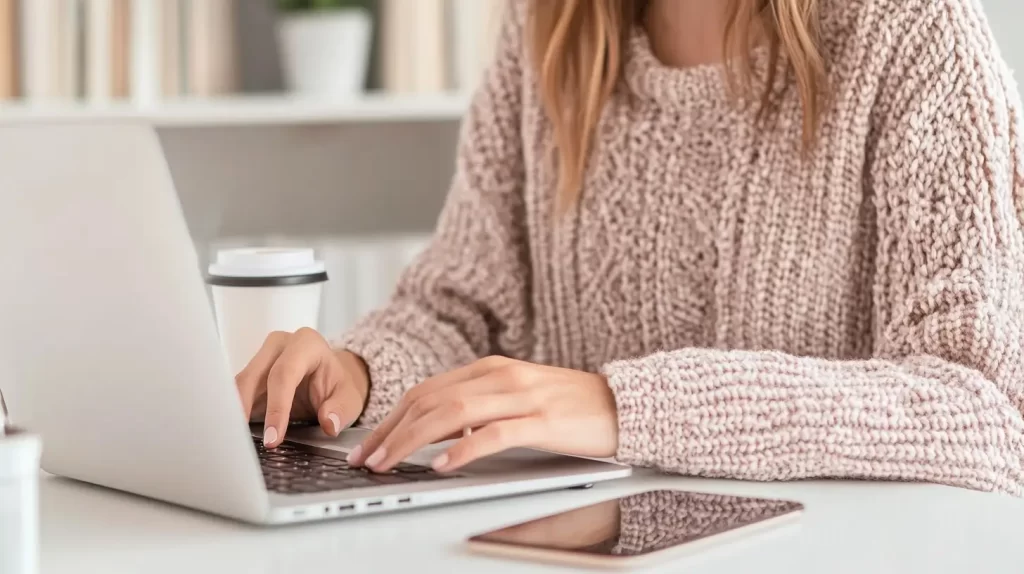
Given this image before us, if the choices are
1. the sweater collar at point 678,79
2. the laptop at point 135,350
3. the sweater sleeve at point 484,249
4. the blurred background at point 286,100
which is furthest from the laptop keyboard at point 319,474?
the blurred background at point 286,100

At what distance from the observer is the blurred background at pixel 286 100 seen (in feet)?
6.93

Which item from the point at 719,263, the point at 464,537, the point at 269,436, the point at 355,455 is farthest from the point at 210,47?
the point at 464,537

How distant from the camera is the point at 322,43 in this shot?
2197 mm

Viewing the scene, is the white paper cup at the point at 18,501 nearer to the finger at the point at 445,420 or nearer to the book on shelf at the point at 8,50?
the finger at the point at 445,420

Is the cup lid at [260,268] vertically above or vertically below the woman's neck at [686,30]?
below

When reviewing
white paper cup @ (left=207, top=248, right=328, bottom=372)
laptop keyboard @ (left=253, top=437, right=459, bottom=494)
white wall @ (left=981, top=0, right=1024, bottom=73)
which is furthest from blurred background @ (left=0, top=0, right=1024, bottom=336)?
laptop keyboard @ (left=253, top=437, right=459, bottom=494)

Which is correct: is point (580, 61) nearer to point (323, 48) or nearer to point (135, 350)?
point (135, 350)

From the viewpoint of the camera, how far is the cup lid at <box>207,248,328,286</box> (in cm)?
105

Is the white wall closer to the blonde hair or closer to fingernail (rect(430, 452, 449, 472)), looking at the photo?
the blonde hair

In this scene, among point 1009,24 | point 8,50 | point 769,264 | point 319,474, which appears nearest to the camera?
point 319,474

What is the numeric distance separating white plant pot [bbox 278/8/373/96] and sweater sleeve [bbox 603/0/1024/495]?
51.2 inches

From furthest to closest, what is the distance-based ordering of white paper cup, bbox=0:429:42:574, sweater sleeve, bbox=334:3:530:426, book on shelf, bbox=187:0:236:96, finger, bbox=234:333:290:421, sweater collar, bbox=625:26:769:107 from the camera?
1. book on shelf, bbox=187:0:236:96
2. sweater sleeve, bbox=334:3:530:426
3. sweater collar, bbox=625:26:769:107
4. finger, bbox=234:333:290:421
5. white paper cup, bbox=0:429:42:574

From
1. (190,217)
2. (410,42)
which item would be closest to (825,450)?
(410,42)

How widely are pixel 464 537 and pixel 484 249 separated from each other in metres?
0.65
